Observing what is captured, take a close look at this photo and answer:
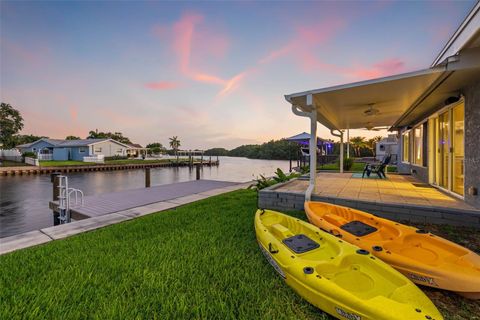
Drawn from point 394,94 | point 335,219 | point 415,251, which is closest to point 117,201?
point 335,219

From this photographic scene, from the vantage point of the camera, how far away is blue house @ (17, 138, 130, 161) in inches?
1314

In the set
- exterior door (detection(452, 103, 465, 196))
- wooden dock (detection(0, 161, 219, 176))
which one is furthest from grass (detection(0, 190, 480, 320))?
wooden dock (detection(0, 161, 219, 176))

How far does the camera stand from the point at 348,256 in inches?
80.0

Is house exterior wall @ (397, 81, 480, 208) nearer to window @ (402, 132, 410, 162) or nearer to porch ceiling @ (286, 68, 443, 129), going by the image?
porch ceiling @ (286, 68, 443, 129)

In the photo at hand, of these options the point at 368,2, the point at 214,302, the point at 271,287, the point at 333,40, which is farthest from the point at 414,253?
the point at 333,40

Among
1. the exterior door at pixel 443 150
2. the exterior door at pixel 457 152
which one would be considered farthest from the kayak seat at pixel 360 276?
the exterior door at pixel 443 150

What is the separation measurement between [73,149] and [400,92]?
40.9 m

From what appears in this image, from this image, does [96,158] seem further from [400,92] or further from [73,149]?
[400,92]

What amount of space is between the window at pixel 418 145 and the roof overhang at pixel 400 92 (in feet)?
4.52

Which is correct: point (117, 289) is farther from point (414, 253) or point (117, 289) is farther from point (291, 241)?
point (414, 253)

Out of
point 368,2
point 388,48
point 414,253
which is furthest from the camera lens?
point 388,48

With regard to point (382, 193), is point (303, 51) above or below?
above

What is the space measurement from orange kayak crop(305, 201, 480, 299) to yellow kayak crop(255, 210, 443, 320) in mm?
355

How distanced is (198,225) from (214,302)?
2.18 metres
